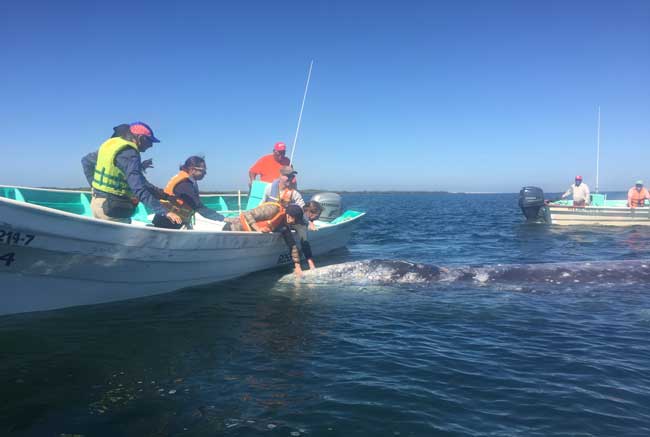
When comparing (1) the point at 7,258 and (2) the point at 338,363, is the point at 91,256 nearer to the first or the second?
(1) the point at 7,258

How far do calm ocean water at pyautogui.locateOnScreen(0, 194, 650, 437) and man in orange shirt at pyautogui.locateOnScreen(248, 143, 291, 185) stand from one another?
4.11 metres

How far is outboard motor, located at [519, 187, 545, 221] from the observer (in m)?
24.9

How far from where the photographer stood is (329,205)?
16312mm

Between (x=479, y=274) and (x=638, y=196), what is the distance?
1871 cm

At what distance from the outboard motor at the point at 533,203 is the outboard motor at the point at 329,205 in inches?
557

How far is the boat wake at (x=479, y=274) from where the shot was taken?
970 centimetres

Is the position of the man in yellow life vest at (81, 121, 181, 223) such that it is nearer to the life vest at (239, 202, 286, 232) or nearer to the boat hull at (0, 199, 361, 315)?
the boat hull at (0, 199, 361, 315)

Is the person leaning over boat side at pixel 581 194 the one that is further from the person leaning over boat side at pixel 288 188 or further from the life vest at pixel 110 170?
the life vest at pixel 110 170

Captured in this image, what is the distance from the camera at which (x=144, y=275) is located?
779cm

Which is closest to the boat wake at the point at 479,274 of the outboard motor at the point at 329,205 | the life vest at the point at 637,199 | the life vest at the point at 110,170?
the life vest at the point at 110,170

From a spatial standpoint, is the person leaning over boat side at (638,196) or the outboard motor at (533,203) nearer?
the person leaning over boat side at (638,196)

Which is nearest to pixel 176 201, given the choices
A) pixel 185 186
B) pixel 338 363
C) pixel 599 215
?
pixel 185 186

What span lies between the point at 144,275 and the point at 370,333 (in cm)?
419

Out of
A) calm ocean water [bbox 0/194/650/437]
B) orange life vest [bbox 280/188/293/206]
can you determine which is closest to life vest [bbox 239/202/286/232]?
orange life vest [bbox 280/188/293/206]
